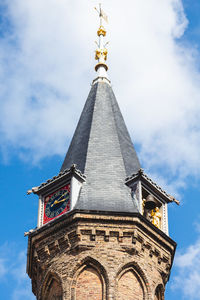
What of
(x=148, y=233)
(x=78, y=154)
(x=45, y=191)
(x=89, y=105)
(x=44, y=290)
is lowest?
(x=44, y=290)

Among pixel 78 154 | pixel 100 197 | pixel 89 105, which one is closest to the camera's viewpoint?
pixel 100 197

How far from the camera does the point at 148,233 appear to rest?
1224 inches

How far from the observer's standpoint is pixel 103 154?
33.9 meters

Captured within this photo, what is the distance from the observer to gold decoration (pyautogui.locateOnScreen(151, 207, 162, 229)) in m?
32.2

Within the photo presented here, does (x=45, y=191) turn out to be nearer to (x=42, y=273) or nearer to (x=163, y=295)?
(x=42, y=273)

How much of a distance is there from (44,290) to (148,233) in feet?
13.6

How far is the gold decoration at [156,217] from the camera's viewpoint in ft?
106

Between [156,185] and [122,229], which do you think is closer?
[122,229]

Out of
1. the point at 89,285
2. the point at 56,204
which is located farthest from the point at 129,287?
the point at 56,204

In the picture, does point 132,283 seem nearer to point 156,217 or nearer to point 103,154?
point 156,217

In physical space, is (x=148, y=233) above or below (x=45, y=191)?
below

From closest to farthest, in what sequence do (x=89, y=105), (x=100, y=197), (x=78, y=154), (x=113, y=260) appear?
(x=113, y=260) → (x=100, y=197) → (x=78, y=154) → (x=89, y=105)

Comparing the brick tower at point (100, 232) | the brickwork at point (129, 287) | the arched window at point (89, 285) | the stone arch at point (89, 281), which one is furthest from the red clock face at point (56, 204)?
the brickwork at point (129, 287)

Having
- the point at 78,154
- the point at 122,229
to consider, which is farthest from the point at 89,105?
the point at 122,229
